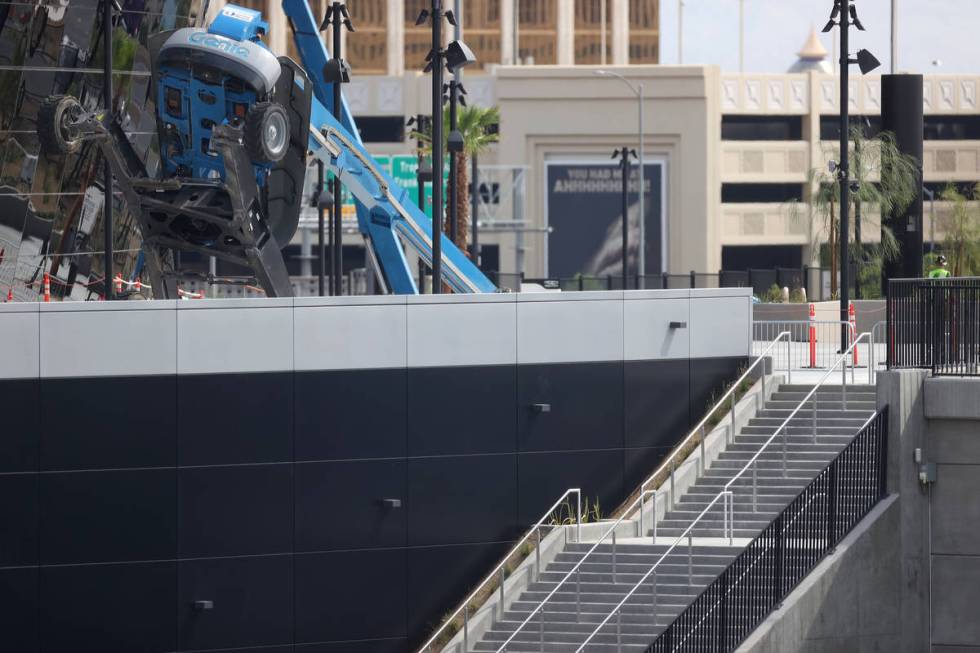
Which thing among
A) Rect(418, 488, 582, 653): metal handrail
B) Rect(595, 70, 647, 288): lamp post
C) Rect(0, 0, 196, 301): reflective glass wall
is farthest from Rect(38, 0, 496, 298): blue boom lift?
Rect(595, 70, 647, 288): lamp post

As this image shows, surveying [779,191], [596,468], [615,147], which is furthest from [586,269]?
[596,468]

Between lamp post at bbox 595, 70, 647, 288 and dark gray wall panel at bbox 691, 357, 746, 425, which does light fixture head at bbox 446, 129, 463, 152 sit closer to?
dark gray wall panel at bbox 691, 357, 746, 425

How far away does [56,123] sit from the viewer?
25.9m

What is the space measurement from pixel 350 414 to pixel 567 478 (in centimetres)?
376

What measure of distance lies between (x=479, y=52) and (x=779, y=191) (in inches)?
1412

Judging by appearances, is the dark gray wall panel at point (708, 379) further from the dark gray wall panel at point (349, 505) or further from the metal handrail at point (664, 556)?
the dark gray wall panel at point (349, 505)

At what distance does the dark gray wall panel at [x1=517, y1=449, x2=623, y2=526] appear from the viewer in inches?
1042

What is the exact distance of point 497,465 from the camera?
26266mm

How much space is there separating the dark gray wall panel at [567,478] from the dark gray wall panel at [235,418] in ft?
12.6

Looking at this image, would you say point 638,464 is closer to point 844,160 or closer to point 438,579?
point 438,579

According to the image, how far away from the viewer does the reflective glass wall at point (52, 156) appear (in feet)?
112

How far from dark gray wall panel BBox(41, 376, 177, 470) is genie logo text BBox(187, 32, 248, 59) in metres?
5.42

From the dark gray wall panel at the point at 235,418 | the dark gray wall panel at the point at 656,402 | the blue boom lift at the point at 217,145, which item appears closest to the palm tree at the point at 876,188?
the dark gray wall panel at the point at 656,402

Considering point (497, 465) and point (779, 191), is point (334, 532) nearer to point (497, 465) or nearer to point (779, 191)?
point (497, 465)
